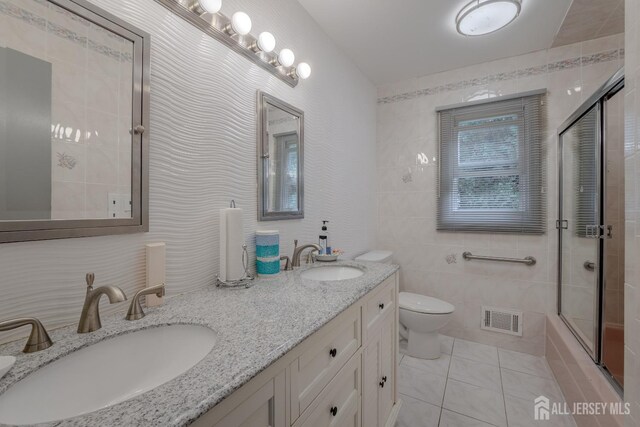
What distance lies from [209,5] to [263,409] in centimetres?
136

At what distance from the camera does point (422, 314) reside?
2025mm

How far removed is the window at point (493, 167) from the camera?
2.16 m

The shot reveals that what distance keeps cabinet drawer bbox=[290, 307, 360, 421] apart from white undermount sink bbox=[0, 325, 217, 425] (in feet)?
0.85

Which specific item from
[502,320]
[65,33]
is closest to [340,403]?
[65,33]

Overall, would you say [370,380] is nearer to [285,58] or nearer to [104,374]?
[104,374]

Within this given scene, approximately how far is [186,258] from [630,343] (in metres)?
1.63

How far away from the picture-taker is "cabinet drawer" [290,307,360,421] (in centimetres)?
73

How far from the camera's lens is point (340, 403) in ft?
3.15

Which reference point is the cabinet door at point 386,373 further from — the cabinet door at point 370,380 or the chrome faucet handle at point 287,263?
the chrome faucet handle at point 287,263

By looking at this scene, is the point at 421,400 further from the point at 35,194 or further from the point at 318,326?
the point at 35,194

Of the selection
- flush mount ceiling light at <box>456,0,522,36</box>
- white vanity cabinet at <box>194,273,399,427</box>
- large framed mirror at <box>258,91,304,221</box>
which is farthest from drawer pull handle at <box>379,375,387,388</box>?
flush mount ceiling light at <box>456,0,522,36</box>

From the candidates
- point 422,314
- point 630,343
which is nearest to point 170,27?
point 630,343

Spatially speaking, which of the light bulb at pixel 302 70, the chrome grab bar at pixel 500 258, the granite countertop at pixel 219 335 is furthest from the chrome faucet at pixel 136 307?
the chrome grab bar at pixel 500 258

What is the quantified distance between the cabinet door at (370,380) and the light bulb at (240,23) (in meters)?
1.46
